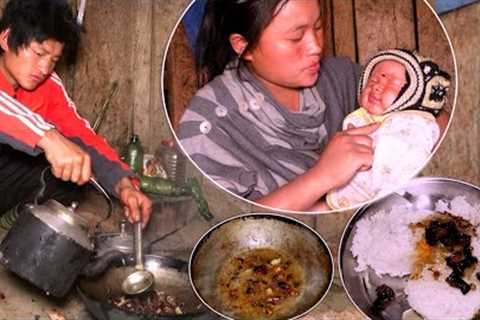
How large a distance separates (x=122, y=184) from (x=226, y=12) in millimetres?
634

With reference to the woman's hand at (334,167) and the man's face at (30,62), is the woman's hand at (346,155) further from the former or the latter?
the man's face at (30,62)

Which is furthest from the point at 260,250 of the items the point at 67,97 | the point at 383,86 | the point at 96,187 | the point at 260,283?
the point at 67,97

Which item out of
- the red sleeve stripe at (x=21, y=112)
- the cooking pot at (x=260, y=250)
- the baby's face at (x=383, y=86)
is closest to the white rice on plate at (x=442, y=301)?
the cooking pot at (x=260, y=250)

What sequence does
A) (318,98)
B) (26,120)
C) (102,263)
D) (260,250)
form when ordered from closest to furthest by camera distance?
(26,120) → (318,98) → (102,263) → (260,250)

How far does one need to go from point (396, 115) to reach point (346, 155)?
20 cm

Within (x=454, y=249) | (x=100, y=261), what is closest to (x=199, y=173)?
(x=100, y=261)

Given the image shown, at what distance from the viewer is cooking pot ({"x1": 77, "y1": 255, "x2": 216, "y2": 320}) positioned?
234 cm

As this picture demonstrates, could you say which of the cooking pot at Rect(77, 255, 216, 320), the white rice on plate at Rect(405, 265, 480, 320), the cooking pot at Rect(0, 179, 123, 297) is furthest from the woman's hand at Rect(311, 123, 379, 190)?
the cooking pot at Rect(0, 179, 123, 297)

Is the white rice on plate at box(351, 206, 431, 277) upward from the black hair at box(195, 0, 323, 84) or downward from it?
downward

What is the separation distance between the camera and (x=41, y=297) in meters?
2.46

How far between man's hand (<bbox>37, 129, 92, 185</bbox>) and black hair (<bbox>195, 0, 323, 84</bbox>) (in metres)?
0.43

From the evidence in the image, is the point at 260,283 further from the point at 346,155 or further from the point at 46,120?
the point at 46,120

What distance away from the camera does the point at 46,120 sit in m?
2.33

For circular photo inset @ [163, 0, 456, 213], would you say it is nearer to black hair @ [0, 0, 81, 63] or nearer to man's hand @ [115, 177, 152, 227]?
man's hand @ [115, 177, 152, 227]
